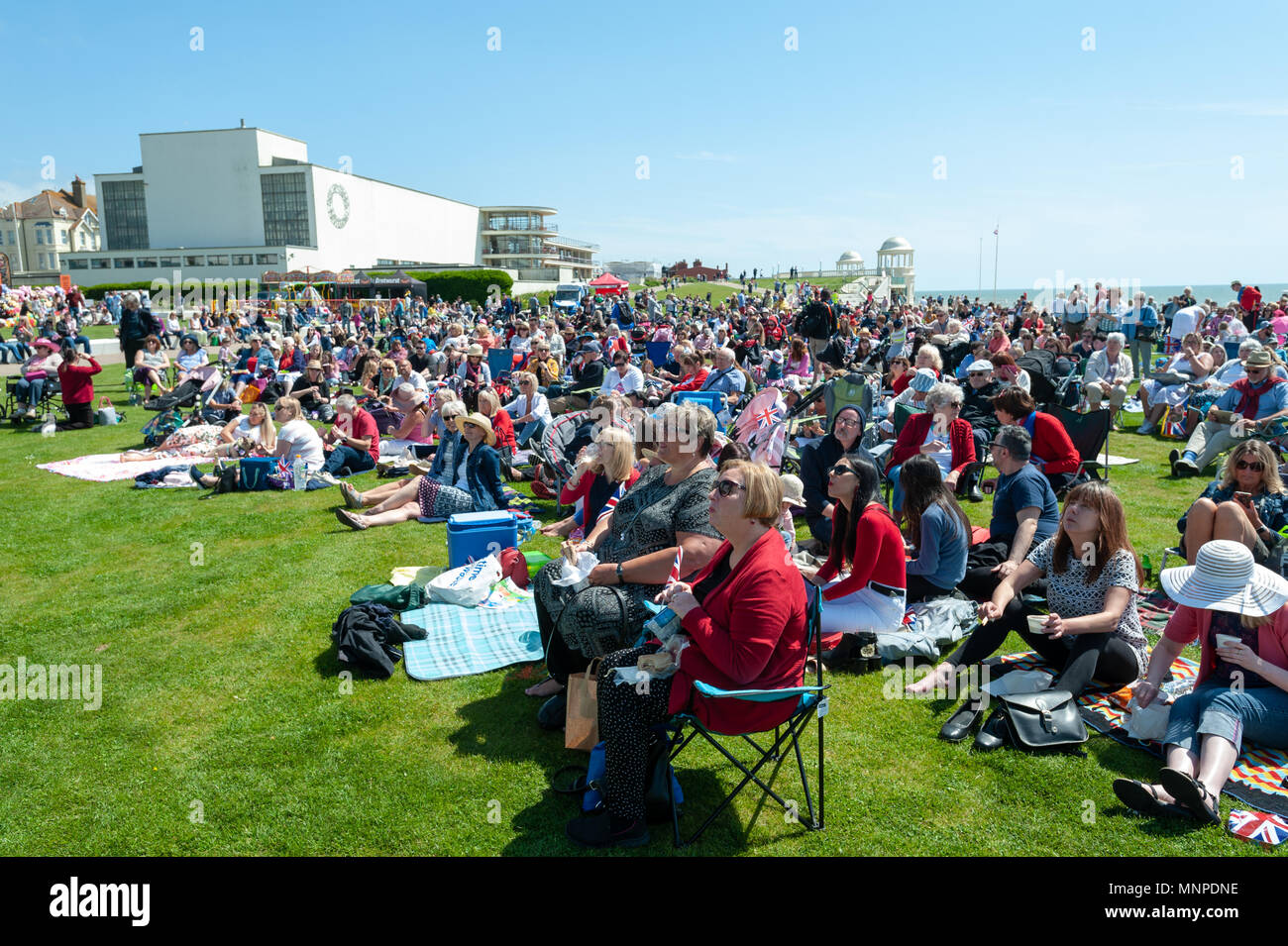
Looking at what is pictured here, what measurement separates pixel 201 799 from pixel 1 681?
211cm

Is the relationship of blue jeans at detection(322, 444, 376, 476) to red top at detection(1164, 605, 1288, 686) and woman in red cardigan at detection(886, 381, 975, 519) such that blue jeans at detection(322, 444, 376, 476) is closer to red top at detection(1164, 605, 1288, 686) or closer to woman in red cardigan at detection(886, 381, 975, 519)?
woman in red cardigan at detection(886, 381, 975, 519)

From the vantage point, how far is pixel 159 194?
272ft

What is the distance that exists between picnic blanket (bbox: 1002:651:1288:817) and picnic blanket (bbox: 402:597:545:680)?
293cm

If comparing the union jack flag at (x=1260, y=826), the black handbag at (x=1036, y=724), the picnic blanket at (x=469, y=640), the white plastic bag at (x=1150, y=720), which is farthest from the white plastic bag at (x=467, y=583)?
the union jack flag at (x=1260, y=826)

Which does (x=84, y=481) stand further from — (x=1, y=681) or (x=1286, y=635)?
(x=1286, y=635)

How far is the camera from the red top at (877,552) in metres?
4.74

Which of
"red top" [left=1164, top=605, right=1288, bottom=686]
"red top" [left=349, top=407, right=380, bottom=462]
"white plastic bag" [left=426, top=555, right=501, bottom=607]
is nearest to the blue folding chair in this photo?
"red top" [left=1164, top=605, right=1288, bottom=686]

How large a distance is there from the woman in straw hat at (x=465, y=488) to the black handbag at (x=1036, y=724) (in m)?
4.56

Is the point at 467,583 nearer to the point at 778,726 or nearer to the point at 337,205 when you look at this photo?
the point at 778,726

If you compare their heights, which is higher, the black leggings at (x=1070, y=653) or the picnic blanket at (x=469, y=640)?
the black leggings at (x=1070, y=653)

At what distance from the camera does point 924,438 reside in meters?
7.84

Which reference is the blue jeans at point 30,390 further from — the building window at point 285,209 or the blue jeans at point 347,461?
the building window at point 285,209

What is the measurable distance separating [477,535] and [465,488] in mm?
1302

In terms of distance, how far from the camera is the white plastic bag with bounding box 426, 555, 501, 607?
596cm
